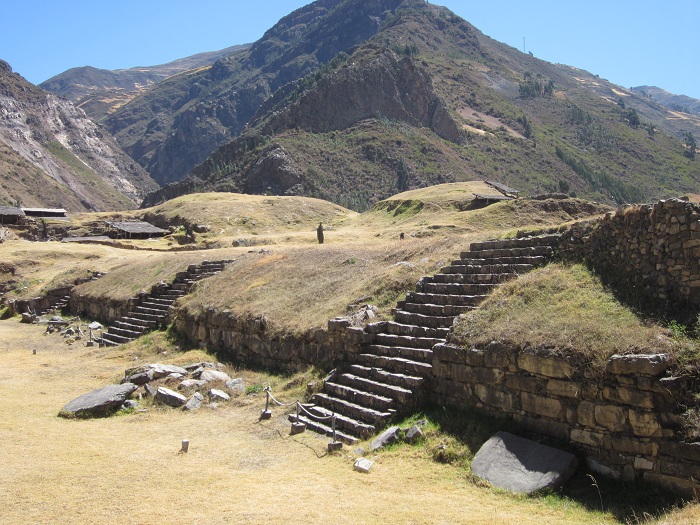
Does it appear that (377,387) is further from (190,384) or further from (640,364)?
(190,384)

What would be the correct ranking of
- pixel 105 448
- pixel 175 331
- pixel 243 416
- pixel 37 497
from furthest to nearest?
pixel 175 331, pixel 243 416, pixel 105 448, pixel 37 497

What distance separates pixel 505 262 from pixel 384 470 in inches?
232

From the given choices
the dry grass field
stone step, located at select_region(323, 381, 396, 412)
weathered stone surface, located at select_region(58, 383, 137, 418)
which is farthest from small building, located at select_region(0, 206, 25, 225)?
stone step, located at select_region(323, 381, 396, 412)

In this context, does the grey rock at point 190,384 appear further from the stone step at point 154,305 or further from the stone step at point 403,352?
the stone step at point 154,305

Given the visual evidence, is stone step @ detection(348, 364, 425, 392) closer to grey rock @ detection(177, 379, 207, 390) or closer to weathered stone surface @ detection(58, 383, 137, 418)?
grey rock @ detection(177, 379, 207, 390)

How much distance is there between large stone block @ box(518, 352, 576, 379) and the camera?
774 cm

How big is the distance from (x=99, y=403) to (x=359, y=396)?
5812 mm

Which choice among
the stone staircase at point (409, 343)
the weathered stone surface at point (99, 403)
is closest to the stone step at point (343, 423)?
the stone staircase at point (409, 343)

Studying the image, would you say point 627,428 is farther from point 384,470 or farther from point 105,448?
point 105,448

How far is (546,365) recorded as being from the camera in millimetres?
7980

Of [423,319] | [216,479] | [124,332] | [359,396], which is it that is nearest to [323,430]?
[359,396]

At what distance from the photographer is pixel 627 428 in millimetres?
7020

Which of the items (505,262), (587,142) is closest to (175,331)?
(505,262)

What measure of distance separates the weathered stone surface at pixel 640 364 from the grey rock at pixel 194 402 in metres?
8.68
